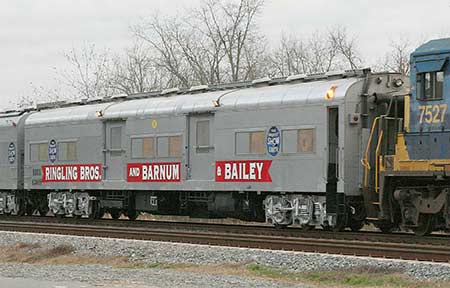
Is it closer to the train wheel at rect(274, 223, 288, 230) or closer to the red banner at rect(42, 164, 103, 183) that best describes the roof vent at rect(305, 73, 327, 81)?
the train wheel at rect(274, 223, 288, 230)

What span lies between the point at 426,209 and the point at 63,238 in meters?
8.28

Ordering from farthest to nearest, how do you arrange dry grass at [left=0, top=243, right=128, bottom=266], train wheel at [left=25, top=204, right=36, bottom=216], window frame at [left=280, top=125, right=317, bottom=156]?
train wheel at [left=25, top=204, right=36, bottom=216], window frame at [left=280, top=125, right=317, bottom=156], dry grass at [left=0, top=243, right=128, bottom=266]

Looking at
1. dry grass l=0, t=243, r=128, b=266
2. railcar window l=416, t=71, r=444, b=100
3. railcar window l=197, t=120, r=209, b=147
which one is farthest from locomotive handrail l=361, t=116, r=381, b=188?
dry grass l=0, t=243, r=128, b=266

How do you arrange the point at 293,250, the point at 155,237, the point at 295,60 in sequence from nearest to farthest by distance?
1. the point at 293,250
2. the point at 155,237
3. the point at 295,60

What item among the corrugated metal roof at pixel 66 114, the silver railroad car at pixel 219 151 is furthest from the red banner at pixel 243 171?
the corrugated metal roof at pixel 66 114

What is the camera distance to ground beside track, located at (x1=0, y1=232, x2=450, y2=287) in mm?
13914

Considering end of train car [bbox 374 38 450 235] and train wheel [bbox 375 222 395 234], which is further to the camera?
train wheel [bbox 375 222 395 234]

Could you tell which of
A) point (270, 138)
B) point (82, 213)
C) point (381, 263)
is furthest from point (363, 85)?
point (82, 213)

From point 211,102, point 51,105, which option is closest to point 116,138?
point 211,102

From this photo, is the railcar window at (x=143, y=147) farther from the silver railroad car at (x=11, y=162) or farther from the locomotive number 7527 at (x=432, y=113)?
the locomotive number 7527 at (x=432, y=113)

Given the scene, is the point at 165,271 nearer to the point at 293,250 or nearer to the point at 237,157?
the point at 293,250

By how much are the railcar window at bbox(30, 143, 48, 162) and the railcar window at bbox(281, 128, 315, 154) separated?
1084 centimetres

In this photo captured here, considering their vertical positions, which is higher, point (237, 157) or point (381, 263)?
point (237, 157)

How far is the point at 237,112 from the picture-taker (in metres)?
23.2
